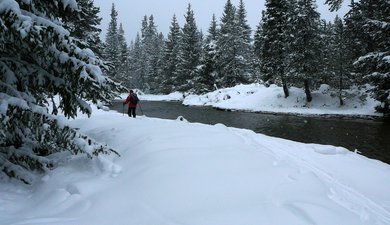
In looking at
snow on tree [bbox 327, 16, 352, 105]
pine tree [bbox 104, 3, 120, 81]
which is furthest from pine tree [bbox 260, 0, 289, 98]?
pine tree [bbox 104, 3, 120, 81]

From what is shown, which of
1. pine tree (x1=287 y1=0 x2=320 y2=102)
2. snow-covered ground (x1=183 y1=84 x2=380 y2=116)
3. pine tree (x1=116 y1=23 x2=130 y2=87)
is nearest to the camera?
snow-covered ground (x1=183 y1=84 x2=380 y2=116)

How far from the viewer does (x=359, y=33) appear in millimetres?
26000

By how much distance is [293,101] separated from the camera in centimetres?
3095

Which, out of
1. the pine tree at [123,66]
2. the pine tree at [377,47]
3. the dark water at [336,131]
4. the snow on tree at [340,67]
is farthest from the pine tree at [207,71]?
the dark water at [336,131]

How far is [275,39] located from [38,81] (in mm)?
28402

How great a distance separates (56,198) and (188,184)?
2.61 meters

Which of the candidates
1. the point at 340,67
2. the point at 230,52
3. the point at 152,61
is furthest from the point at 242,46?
the point at 152,61

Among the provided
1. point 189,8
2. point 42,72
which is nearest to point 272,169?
point 42,72

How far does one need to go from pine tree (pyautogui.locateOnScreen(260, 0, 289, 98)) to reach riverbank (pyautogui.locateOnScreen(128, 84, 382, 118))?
5.97 feet

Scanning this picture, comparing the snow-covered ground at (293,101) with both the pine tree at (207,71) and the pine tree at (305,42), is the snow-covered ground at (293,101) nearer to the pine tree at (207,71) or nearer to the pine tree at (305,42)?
the pine tree at (305,42)

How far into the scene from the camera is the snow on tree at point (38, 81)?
582 cm

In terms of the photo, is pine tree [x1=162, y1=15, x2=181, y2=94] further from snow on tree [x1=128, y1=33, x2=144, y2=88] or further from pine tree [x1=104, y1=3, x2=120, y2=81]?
snow on tree [x1=128, y1=33, x2=144, y2=88]

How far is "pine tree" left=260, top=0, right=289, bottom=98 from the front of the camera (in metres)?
30.5

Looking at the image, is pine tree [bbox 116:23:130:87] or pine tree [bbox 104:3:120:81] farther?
pine tree [bbox 116:23:130:87]
